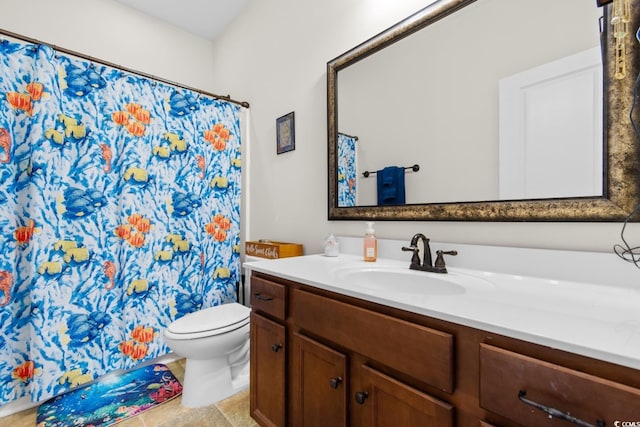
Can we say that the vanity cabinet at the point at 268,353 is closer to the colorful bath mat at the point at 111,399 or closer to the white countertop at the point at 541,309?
the white countertop at the point at 541,309

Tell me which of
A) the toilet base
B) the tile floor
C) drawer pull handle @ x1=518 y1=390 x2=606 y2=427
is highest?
drawer pull handle @ x1=518 y1=390 x2=606 y2=427

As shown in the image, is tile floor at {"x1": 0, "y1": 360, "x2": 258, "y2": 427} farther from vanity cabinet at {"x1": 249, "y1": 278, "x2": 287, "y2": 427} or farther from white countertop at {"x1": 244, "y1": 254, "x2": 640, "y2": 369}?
white countertop at {"x1": 244, "y1": 254, "x2": 640, "y2": 369}

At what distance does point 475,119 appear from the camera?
1.13m

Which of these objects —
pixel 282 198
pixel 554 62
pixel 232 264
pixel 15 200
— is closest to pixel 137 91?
pixel 15 200

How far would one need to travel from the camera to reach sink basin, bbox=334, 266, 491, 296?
38.2 inches

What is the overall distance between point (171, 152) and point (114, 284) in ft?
3.04

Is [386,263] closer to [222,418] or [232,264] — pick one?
[222,418]

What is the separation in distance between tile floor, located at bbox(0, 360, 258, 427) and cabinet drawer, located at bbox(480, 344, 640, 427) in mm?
1319

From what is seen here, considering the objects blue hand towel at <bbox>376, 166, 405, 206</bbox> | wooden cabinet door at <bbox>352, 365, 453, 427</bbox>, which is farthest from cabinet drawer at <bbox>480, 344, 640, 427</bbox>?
blue hand towel at <bbox>376, 166, 405, 206</bbox>

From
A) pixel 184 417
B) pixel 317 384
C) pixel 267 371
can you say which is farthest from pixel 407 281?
pixel 184 417

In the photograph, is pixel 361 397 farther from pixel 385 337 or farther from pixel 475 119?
pixel 475 119

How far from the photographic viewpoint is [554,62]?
95 cm

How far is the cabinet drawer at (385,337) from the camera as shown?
2.21 feet

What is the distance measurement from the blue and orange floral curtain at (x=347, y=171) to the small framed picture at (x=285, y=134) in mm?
452
